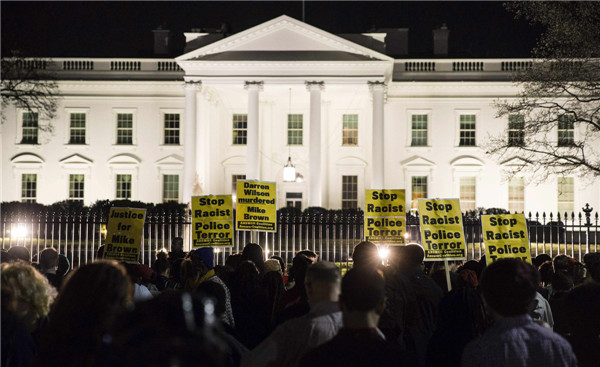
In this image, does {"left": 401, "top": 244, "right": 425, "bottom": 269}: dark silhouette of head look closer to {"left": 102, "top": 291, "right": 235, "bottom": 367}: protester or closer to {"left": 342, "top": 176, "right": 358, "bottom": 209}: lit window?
{"left": 102, "top": 291, "right": 235, "bottom": 367}: protester

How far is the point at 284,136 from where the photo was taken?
38438mm

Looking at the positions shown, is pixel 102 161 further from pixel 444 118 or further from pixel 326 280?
pixel 326 280

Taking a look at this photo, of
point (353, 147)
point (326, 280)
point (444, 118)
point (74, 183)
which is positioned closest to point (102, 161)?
point (74, 183)

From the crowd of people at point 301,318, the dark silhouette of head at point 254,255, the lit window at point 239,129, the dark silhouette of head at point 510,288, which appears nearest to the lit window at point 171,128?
the lit window at point 239,129

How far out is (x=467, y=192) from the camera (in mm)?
38500

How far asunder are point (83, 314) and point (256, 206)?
10318 mm

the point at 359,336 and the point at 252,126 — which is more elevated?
the point at 252,126

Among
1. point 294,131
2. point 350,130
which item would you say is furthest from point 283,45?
point 350,130

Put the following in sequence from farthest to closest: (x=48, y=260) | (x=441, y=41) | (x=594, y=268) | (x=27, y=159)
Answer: (x=441, y=41) < (x=27, y=159) < (x=48, y=260) < (x=594, y=268)

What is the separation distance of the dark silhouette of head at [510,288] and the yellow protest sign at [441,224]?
6.69 m

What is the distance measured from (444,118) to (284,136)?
916 cm

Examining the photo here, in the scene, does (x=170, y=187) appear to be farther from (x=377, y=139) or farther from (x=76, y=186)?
(x=377, y=139)

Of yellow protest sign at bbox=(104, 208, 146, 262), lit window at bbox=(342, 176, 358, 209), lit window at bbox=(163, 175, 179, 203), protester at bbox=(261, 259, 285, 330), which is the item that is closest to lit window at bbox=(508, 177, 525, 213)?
lit window at bbox=(342, 176, 358, 209)

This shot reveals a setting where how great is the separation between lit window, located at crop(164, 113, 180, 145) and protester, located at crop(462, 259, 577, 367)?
36.4 meters
